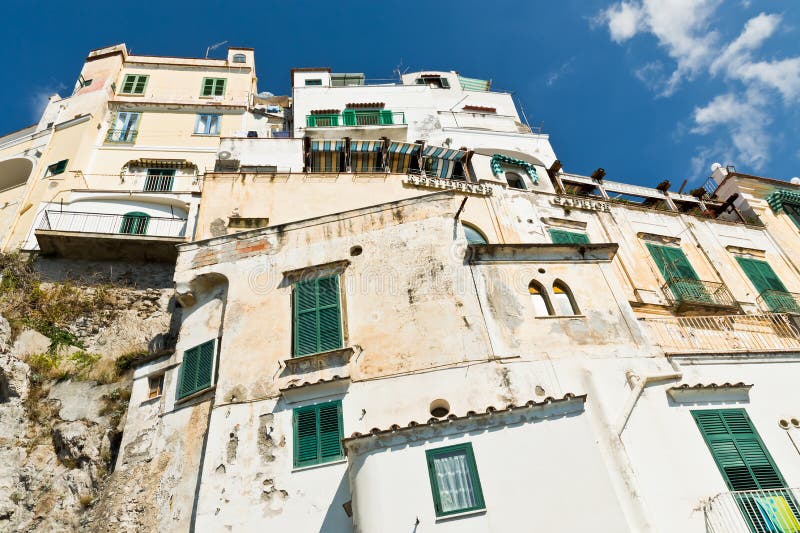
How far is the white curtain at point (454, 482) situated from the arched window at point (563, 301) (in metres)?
5.39

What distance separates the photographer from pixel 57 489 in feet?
44.6

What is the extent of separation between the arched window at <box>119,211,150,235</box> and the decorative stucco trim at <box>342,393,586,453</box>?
611 inches

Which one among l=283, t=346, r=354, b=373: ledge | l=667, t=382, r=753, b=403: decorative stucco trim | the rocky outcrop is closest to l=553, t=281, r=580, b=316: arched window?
l=667, t=382, r=753, b=403: decorative stucco trim

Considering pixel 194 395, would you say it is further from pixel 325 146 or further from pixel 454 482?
pixel 325 146

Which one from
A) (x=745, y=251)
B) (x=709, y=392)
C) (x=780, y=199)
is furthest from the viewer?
(x=780, y=199)

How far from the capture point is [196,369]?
14.2m

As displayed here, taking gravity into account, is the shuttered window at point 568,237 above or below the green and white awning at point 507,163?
below

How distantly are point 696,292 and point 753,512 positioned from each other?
11694 millimetres

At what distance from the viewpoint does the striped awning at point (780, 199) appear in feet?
90.7

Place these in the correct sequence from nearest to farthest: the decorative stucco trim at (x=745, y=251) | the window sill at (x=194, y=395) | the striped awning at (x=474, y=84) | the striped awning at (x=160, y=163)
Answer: the window sill at (x=194, y=395) < the decorative stucco trim at (x=745, y=251) < the striped awning at (x=160, y=163) < the striped awning at (x=474, y=84)

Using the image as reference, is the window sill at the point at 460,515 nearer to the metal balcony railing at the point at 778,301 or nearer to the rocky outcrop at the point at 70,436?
the rocky outcrop at the point at 70,436

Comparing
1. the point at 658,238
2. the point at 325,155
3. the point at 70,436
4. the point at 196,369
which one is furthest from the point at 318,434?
the point at 658,238

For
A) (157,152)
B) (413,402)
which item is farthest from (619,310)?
(157,152)

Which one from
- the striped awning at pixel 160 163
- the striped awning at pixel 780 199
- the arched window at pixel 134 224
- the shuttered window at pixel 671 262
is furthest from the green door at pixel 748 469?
the striped awning at pixel 160 163
